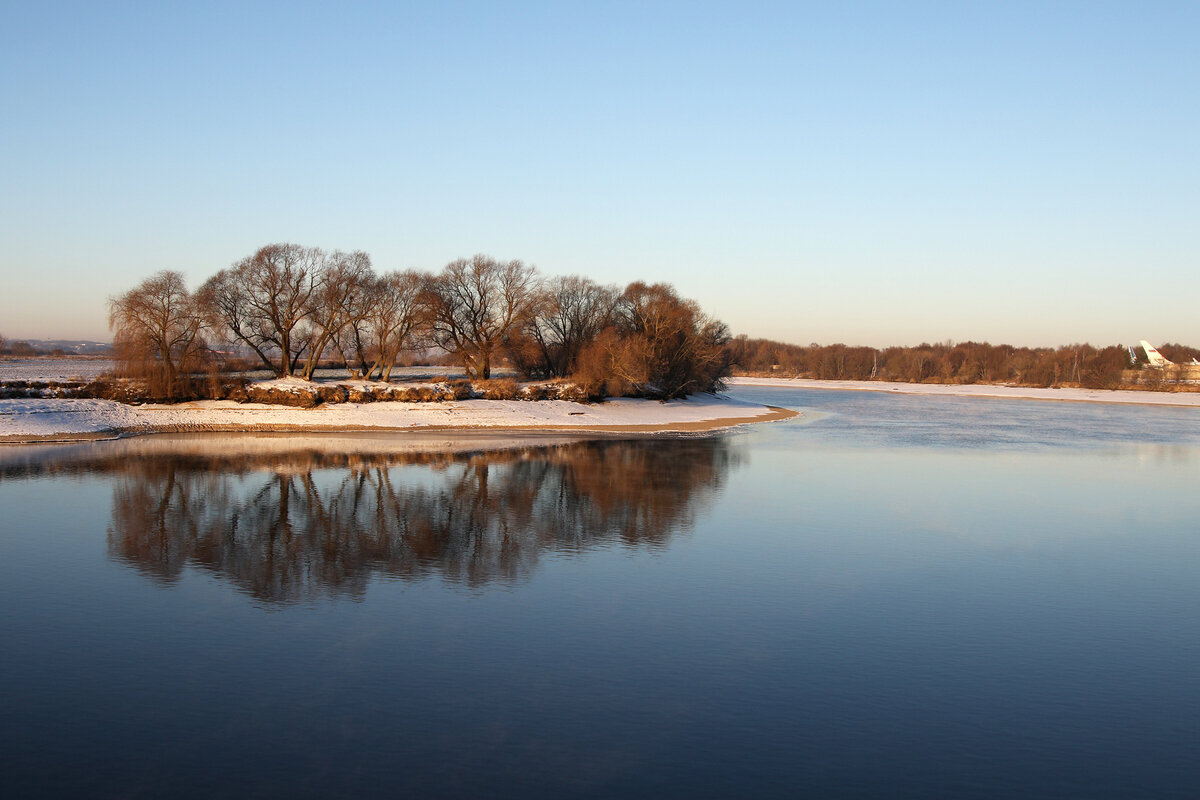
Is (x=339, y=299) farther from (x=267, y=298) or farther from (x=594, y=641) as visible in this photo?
(x=594, y=641)

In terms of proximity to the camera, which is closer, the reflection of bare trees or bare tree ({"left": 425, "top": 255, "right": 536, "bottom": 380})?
the reflection of bare trees

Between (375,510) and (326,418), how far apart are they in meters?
22.9

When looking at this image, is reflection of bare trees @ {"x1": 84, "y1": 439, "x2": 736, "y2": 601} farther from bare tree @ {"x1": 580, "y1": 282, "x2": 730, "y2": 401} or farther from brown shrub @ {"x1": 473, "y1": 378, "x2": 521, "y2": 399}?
bare tree @ {"x1": 580, "y1": 282, "x2": 730, "y2": 401}

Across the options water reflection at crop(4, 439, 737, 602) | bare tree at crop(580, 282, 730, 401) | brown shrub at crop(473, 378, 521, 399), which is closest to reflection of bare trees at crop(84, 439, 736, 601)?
water reflection at crop(4, 439, 737, 602)

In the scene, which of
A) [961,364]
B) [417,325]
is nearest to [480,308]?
[417,325]

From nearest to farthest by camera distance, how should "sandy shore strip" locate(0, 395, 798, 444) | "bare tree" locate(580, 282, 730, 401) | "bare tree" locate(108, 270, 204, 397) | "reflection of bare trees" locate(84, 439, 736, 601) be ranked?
"reflection of bare trees" locate(84, 439, 736, 601) < "sandy shore strip" locate(0, 395, 798, 444) < "bare tree" locate(108, 270, 204, 397) < "bare tree" locate(580, 282, 730, 401)

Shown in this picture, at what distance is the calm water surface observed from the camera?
Result: 21.7ft

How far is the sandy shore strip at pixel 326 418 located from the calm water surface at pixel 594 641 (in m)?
16.1

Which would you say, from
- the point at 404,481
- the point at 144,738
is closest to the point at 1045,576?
the point at 144,738

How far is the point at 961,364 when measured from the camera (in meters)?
133

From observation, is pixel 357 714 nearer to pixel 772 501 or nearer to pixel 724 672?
pixel 724 672

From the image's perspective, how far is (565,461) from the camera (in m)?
26.9

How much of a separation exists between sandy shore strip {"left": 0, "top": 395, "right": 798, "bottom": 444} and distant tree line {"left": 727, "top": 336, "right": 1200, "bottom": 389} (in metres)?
51.3

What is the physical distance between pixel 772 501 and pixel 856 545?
175 inches
